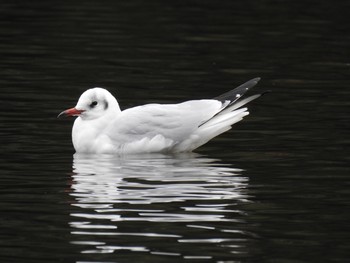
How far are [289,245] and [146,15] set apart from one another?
1454cm

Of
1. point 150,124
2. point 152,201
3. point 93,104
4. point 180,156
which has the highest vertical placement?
point 93,104

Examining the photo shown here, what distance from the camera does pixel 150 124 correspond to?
13.6 metres

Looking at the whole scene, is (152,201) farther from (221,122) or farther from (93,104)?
(93,104)

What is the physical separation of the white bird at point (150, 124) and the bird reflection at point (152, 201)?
16 centimetres

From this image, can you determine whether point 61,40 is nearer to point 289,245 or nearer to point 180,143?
point 180,143

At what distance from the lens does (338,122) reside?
1499 centimetres

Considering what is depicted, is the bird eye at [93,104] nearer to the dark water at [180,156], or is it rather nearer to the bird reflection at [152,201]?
the dark water at [180,156]

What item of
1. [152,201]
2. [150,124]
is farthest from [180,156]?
[152,201]

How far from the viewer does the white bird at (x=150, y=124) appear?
13633mm

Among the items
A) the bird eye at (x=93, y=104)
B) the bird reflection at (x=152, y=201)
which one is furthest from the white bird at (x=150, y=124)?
the bird reflection at (x=152, y=201)

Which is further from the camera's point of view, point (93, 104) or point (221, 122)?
point (93, 104)

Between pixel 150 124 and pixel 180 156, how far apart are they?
49 centimetres

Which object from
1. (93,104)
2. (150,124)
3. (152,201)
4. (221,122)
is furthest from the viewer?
(93,104)

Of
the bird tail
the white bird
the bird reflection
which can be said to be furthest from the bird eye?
the bird tail
